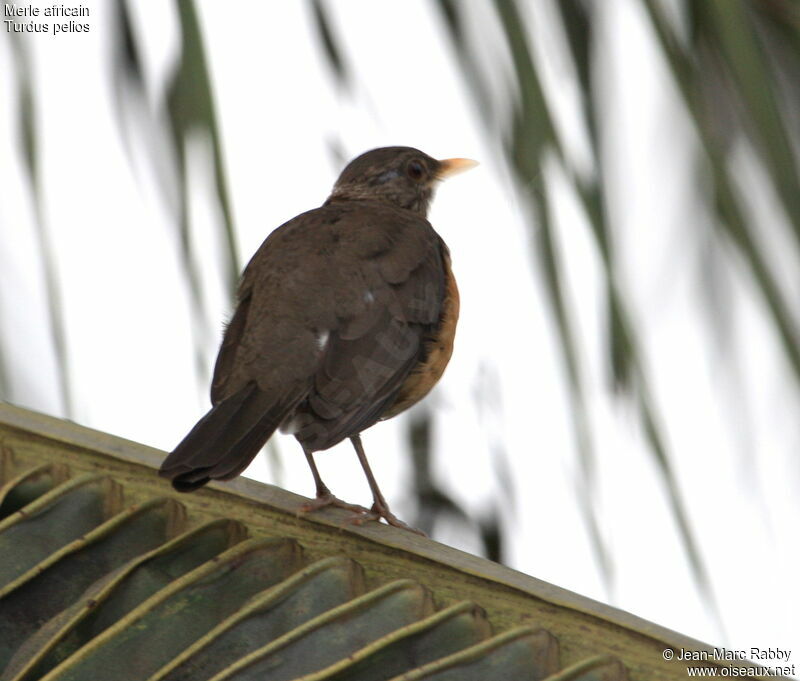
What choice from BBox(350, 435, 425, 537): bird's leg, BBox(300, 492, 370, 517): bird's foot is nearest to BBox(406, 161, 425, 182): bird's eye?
BBox(350, 435, 425, 537): bird's leg

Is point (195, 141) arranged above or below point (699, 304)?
above

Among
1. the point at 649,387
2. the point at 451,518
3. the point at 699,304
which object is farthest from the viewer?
the point at 451,518

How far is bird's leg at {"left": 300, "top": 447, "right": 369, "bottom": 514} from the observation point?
8.02 feet

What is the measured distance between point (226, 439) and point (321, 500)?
252 millimetres

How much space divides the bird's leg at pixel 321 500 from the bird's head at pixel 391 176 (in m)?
1.48

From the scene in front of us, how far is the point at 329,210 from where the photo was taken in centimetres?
396

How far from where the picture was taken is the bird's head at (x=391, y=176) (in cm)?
470

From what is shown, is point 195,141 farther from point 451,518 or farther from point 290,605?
point 451,518

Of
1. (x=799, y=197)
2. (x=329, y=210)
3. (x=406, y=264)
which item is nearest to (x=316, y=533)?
(x=799, y=197)

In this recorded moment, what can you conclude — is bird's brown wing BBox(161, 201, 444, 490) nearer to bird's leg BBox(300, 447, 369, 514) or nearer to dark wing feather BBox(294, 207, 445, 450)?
dark wing feather BBox(294, 207, 445, 450)

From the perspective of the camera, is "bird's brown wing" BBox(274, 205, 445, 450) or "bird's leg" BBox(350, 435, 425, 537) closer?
"bird's brown wing" BBox(274, 205, 445, 450)

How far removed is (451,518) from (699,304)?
2.77 ft

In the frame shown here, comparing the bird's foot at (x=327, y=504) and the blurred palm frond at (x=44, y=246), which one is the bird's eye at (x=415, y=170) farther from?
the blurred palm frond at (x=44, y=246)

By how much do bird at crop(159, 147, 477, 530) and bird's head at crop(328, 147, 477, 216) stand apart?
0.62 m
